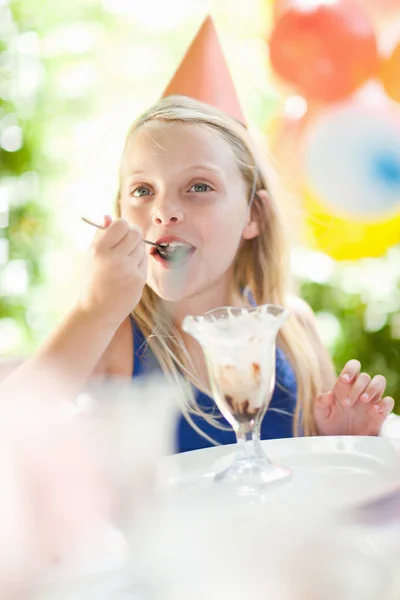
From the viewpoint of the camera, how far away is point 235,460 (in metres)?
0.69

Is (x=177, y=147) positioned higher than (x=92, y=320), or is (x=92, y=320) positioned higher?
(x=177, y=147)

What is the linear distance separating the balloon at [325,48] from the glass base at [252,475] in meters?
0.58

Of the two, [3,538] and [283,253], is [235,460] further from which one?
[283,253]

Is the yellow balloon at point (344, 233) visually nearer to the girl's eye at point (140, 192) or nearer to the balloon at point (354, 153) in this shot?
the balloon at point (354, 153)

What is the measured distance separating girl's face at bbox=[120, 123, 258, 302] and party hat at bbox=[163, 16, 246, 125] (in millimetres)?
52

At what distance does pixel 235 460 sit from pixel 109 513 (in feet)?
0.41

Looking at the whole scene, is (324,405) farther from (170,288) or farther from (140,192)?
(140,192)

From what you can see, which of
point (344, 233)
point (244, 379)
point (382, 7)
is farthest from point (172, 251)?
point (382, 7)

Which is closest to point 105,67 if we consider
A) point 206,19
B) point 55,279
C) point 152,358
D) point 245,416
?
point 206,19

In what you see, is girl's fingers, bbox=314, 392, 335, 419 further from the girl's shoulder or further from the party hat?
the party hat

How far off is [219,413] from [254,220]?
0.25 metres

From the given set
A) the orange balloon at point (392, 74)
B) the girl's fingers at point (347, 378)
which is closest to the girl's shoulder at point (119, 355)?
the girl's fingers at point (347, 378)

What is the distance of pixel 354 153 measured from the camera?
103 centimetres

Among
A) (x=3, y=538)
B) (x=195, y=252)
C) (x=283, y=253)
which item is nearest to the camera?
(x=3, y=538)
